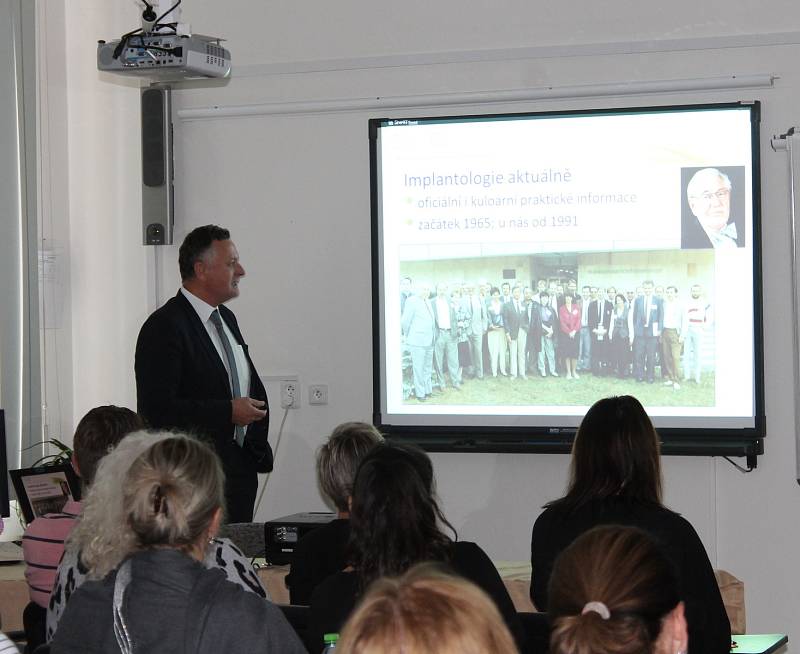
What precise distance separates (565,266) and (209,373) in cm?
167

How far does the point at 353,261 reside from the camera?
16.7ft

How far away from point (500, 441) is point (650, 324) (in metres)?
0.86

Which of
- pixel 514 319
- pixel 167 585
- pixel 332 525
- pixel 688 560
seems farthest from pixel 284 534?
pixel 514 319

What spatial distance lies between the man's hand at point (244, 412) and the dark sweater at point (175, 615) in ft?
7.52

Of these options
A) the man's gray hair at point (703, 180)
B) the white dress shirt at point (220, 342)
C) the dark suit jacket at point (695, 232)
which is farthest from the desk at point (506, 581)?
the man's gray hair at point (703, 180)

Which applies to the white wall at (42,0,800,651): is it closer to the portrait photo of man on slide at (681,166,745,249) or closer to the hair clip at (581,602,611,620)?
the portrait photo of man on slide at (681,166,745,249)

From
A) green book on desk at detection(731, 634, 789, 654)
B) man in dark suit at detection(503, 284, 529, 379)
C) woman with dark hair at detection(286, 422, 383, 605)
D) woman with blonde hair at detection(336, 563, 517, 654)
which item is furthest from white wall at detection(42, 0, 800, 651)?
woman with blonde hair at detection(336, 563, 517, 654)

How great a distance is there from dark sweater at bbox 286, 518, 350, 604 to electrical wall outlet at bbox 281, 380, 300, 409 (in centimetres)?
243

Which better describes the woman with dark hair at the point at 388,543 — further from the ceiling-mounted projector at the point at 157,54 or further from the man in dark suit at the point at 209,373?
the ceiling-mounted projector at the point at 157,54

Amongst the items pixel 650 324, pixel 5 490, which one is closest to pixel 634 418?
pixel 650 324

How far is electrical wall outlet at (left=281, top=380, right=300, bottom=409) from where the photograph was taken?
513cm

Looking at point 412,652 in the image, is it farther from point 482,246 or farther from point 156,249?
point 156,249

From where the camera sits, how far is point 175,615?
1.79 m

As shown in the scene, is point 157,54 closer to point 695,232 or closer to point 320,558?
point 695,232
